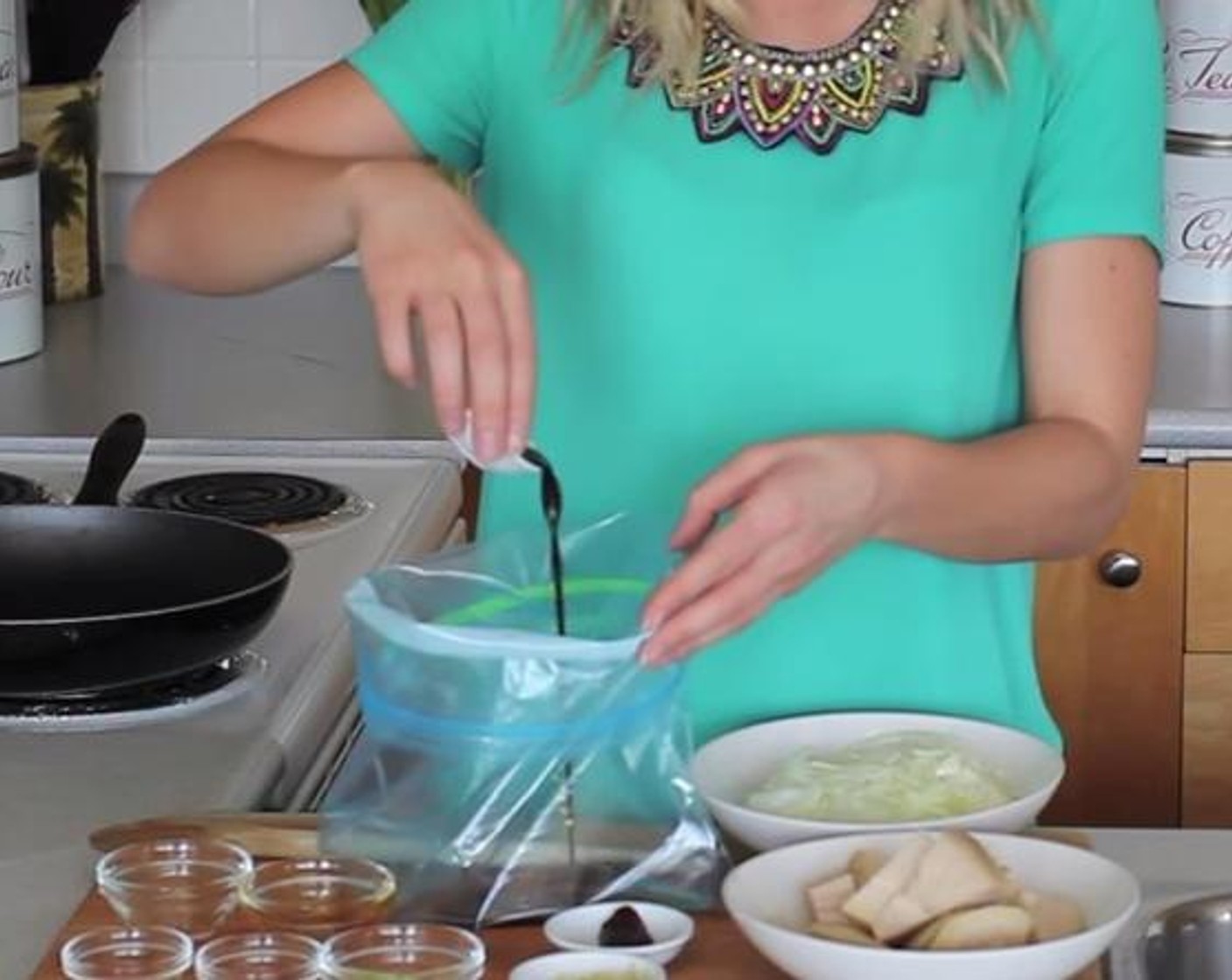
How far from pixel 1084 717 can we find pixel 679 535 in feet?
3.97

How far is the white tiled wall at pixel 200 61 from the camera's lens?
278 cm

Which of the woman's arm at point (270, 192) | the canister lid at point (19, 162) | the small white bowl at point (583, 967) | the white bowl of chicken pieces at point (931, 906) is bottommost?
the small white bowl at point (583, 967)

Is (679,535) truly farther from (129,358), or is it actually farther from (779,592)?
(129,358)

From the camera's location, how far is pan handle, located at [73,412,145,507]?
1784mm

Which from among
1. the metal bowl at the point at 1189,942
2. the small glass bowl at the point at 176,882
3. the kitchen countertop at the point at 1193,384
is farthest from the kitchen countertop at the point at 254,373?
the small glass bowl at the point at 176,882

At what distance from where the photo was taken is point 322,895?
1221 mm

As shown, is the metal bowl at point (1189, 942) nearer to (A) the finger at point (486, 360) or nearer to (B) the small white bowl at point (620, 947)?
(B) the small white bowl at point (620, 947)

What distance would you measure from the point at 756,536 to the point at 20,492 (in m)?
0.96

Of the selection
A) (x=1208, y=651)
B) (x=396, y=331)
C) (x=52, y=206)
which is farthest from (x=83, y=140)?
(x=396, y=331)

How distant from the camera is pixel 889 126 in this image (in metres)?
1.44

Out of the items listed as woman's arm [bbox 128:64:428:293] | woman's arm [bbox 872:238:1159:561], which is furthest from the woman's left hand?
woman's arm [bbox 128:64:428:293]

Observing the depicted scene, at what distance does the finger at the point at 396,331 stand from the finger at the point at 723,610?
157mm

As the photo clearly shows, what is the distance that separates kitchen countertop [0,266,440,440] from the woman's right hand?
108 cm

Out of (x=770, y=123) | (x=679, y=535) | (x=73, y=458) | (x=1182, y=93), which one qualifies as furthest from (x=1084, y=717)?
(x=679, y=535)
